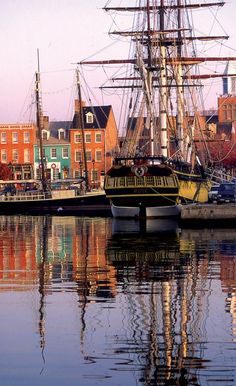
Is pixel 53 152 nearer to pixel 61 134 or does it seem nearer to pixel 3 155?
pixel 61 134

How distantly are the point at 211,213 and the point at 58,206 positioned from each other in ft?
148

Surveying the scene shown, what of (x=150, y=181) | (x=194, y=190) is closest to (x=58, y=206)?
(x=194, y=190)

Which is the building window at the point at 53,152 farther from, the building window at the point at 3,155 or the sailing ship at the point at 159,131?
the sailing ship at the point at 159,131

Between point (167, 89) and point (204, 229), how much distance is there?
3442 centimetres

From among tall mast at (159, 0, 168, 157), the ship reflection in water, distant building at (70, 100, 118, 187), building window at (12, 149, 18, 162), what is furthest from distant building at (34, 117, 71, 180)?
the ship reflection in water

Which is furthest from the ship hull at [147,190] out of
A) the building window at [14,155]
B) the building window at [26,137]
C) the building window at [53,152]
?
the building window at [53,152]

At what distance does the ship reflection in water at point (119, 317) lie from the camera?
13289 mm

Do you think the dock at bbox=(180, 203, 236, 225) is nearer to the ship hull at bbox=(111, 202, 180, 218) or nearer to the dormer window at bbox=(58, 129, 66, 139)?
the ship hull at bbox=(111, 202, 180, 218)

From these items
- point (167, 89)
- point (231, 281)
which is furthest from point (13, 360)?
point (167, 89)

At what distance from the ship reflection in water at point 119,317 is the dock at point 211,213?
15.8m

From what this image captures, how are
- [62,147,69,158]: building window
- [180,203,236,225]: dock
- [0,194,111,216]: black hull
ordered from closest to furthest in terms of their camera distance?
[180,203,236,225]: dock < [0,194,111,216]: black hull < [62,147,69,158]: building window

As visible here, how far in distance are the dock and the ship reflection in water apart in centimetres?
1581

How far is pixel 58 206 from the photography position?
9525cm

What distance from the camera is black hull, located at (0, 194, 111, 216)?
3669 inches
